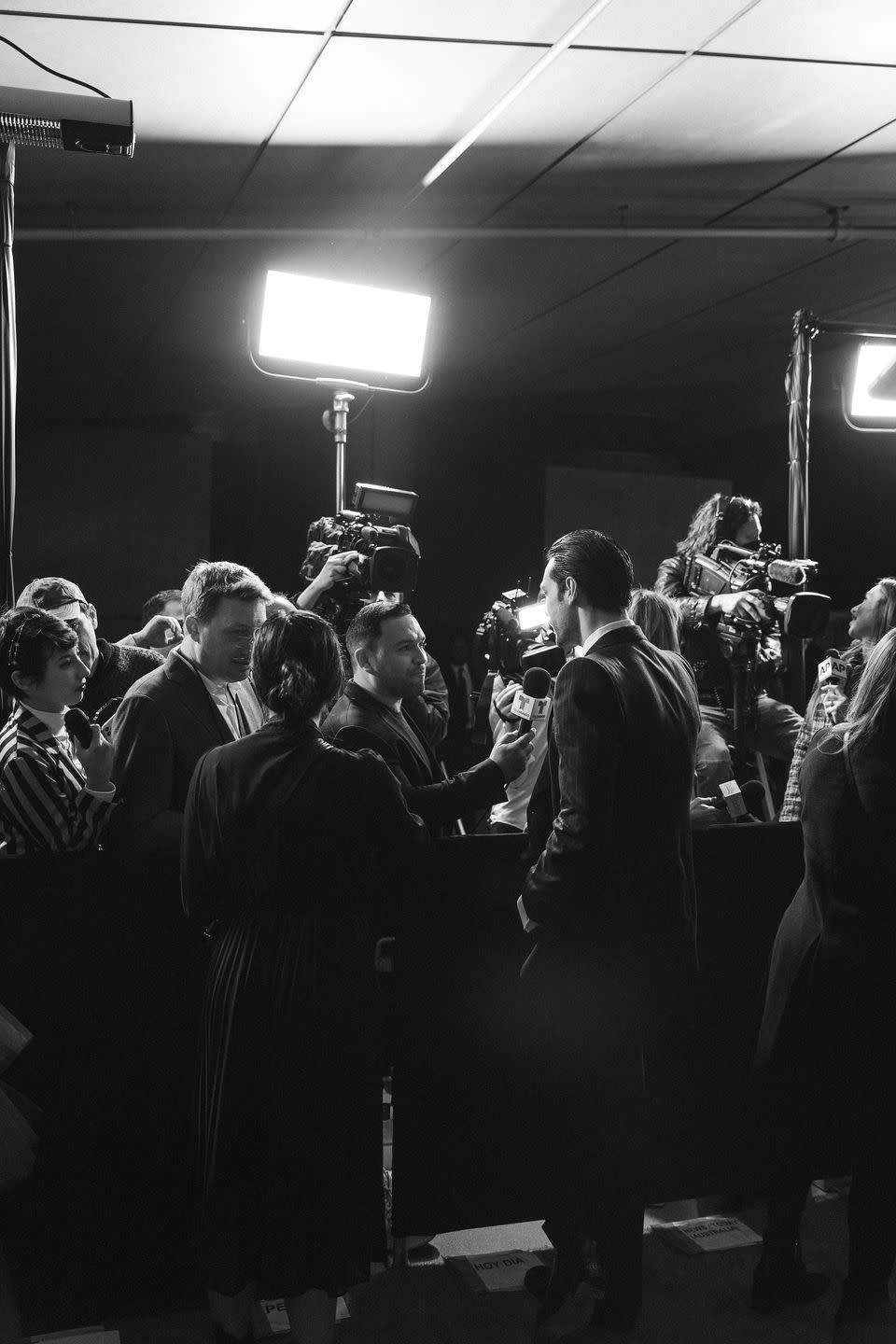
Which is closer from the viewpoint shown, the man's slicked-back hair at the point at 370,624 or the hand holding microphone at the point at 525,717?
the hand holding microphone at the point at 525,717

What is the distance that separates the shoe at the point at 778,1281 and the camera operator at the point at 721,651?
179 cm

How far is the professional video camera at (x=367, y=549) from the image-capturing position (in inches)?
130

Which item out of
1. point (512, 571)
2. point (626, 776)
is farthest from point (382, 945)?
point (512, 571)

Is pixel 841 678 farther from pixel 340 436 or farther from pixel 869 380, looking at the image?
pixel 869 380

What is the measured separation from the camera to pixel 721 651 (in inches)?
160

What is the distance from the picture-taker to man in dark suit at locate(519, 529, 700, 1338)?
210 cm

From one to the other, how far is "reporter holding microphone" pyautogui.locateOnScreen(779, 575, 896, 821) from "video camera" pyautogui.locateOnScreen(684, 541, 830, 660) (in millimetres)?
154

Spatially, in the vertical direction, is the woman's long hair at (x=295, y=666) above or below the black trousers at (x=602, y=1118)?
above

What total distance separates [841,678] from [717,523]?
0.99 meters

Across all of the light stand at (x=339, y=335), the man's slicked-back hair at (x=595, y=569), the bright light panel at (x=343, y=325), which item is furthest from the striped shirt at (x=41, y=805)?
the bright light panel at (x=343, y=325)

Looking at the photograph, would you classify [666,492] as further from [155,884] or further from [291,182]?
[155,884]

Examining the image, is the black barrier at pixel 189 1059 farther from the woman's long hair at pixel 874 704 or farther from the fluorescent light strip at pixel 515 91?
the fluorescent light strip at pixel 515 91

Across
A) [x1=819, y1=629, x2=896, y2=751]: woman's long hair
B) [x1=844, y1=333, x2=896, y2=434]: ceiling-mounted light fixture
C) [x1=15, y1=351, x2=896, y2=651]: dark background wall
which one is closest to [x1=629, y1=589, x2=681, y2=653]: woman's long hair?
[x1=819, y1=629, x2=896, y2=751]: woman's long hair

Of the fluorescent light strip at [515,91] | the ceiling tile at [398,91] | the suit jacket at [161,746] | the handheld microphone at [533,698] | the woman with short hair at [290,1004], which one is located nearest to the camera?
the woman with short hair at [290,1004]
